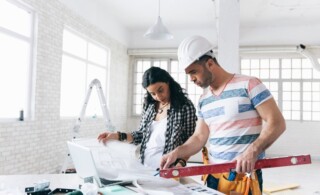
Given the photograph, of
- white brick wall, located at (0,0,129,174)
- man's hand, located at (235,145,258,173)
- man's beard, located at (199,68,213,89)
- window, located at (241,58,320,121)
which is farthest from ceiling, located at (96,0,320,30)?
man's hand, located at (235,145,258,173)

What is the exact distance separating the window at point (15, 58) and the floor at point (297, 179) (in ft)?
12.4

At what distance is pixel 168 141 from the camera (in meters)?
1.86

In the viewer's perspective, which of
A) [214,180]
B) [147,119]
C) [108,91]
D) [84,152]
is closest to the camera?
[84,152]

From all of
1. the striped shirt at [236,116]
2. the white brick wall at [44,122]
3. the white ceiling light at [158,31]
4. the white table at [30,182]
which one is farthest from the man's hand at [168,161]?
the white ceiling light at [158,31]

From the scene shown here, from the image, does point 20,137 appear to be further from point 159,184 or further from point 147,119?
point 159,184

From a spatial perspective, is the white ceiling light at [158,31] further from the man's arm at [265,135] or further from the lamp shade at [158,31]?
the man's arm at [265,135]

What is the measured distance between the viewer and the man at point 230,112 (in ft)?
4.41

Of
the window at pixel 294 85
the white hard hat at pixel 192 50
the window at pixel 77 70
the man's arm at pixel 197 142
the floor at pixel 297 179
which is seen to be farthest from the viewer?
the window at pixel 294 85

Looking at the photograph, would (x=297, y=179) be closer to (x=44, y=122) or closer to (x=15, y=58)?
(x=44, y=122)

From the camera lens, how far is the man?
4.41ft

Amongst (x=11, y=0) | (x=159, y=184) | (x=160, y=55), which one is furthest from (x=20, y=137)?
(x=160, y=55)

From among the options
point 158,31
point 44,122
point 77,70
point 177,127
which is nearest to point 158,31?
point 158,31

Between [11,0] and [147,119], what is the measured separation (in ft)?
8.89

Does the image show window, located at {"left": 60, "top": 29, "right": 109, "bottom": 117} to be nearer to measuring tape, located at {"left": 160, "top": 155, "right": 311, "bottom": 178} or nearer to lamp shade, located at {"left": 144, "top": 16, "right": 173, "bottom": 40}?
lamp shade, located at {"left": 144, "top": 16, "right": 173, "bottom": 40}
